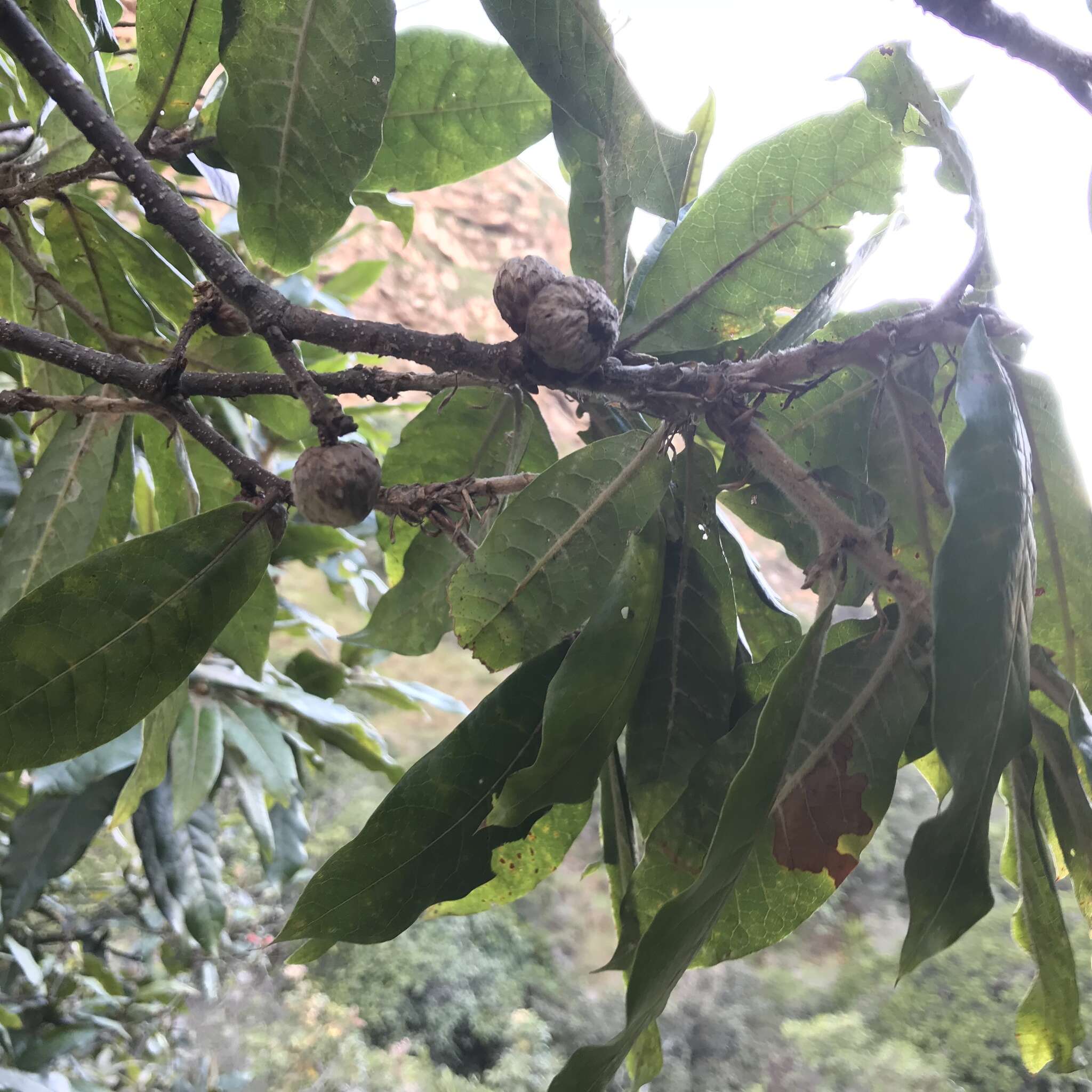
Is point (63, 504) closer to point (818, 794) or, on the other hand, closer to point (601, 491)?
point (601, 491)

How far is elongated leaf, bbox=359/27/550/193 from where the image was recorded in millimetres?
537

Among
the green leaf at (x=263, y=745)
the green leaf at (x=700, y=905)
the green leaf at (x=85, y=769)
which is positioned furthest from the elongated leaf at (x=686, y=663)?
the green leaf at (x=263, y=745)

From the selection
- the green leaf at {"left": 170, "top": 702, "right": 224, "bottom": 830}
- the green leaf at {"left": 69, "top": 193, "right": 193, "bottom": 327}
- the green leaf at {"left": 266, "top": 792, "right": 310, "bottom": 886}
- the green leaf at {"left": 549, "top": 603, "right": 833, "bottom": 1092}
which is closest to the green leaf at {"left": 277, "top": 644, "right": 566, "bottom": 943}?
the green leaf at {"left": 549, "top": 603, "right": 833, "bottom": 1092}

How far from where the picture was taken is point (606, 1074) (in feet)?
1.01

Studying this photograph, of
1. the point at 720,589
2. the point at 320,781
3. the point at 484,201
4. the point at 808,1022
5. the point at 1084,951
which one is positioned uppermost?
the point at 484,201

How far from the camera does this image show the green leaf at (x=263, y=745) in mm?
996

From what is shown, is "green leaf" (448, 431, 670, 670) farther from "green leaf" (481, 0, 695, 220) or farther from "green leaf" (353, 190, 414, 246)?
"green leaf" (353, 190, 414, 246)

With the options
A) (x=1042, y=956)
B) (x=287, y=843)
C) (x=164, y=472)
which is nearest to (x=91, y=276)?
(x=164, y=472)

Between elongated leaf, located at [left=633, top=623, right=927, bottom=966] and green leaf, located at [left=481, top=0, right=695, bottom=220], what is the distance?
0.90ft

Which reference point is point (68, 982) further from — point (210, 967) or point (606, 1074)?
point (606, 1074)

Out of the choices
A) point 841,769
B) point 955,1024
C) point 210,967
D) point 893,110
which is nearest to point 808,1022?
point 955,1024

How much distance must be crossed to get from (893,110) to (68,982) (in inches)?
71.1

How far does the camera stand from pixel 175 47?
488mm

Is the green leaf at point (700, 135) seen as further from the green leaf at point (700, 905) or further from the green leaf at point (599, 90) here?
the green leaf at point (700, 905)
